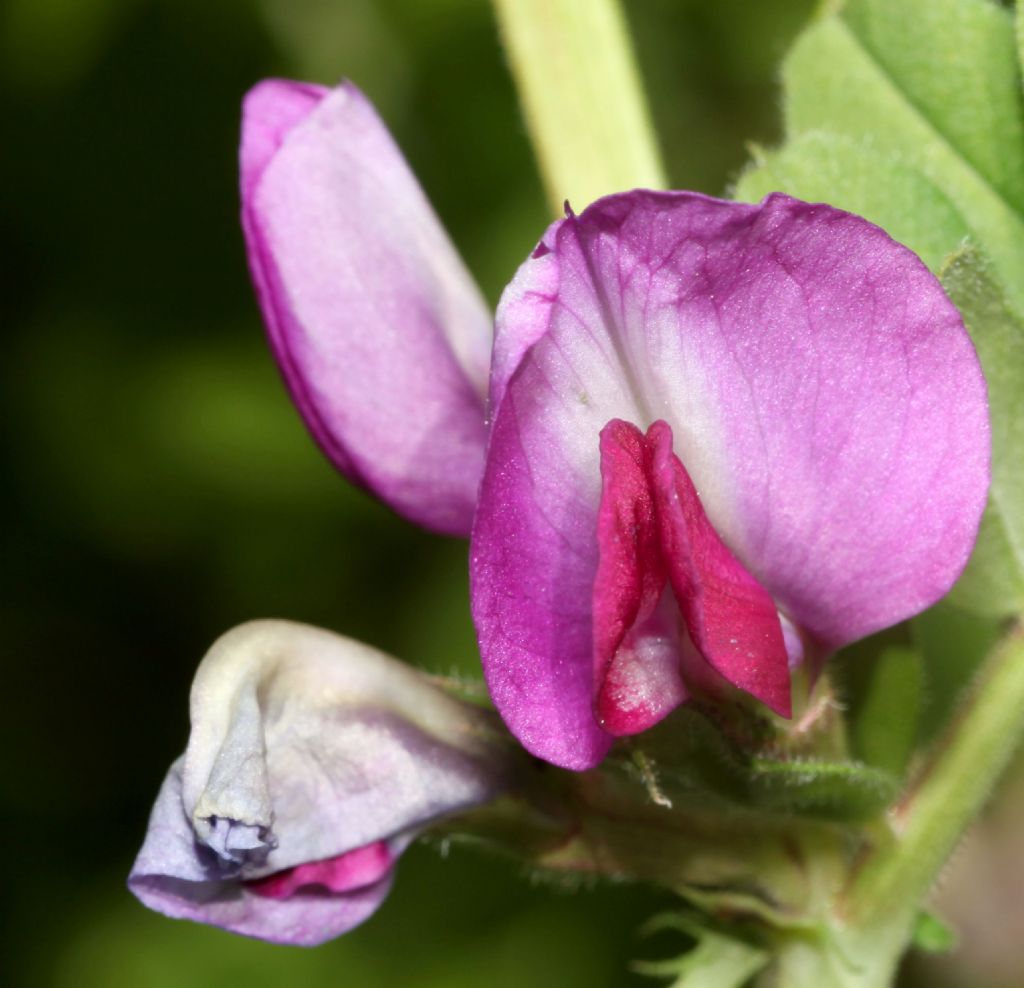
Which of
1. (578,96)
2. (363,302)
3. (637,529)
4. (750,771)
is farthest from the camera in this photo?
(578,96)

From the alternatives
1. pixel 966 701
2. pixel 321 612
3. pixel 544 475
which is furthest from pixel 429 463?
pixel 321 612

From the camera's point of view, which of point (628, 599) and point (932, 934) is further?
point (932, 934)

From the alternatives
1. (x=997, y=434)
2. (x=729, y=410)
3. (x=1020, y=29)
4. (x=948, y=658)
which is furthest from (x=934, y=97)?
(x=948, y=658)

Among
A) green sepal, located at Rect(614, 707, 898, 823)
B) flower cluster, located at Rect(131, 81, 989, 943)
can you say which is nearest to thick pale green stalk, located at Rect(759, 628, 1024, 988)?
green sepal, located at Rect(614, 707, 898, 823)

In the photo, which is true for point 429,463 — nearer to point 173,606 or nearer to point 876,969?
point 876,969

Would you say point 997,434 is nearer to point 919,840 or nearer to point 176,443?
point 919,840

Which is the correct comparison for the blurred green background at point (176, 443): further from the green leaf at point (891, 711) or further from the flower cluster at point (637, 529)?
the flower cluster at point (637, 529)
